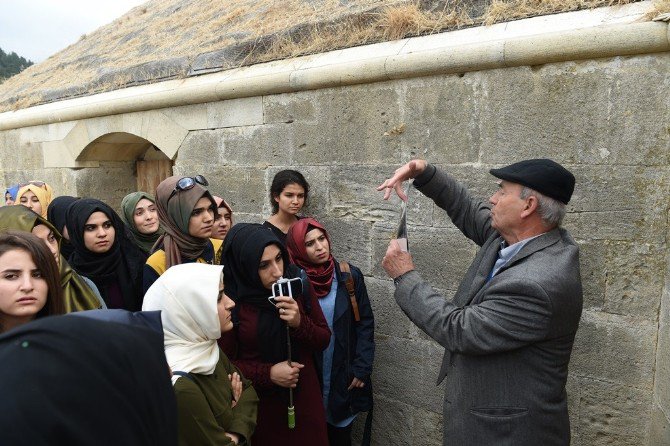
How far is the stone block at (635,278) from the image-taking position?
7.62 feet

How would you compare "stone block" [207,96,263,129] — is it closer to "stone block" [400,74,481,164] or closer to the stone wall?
the stone wall

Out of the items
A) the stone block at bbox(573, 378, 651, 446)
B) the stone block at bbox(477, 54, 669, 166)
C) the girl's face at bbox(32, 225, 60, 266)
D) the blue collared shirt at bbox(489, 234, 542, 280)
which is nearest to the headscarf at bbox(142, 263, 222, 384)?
the girl's face at bbox(32, 225, 60, 266)

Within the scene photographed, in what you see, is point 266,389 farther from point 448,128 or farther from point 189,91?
point 189,91

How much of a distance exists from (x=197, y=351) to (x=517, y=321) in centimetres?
121

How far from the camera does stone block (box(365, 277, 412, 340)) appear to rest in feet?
10.5

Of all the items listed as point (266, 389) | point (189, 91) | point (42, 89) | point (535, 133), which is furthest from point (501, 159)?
point (42, 89)

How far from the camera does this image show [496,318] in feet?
5.49

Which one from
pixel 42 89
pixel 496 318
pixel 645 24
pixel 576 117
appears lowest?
pixel 496 318

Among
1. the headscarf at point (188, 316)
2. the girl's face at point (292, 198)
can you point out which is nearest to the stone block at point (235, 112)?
the girl's face at point (292, 198)

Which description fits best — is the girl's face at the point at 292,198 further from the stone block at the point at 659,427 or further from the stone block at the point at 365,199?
the stone block at the point at 659,427

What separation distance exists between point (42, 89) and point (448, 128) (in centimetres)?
598

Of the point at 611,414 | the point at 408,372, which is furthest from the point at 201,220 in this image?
the point at 611,414

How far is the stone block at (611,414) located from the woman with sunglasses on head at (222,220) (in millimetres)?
2565

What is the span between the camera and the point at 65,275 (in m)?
2.33
